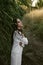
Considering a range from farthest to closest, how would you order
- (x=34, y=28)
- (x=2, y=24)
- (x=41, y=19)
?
(x=41, y=19) → (x=34, y=28) → (x=2, y=24)

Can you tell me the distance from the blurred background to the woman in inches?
13.6

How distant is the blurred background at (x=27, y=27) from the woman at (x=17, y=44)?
1.13 ft

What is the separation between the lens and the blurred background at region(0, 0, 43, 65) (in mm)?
6051

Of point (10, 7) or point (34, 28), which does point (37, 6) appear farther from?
point (10, 7)

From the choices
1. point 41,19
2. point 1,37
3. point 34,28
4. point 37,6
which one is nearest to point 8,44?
point 1,37

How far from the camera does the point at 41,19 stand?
11328mm

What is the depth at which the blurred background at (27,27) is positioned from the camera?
605 centimetres

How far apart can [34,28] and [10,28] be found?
433cm

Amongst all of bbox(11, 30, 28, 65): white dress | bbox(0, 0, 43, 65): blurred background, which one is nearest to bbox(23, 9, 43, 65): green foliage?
bbox(0, 0, 43, 65): blurred background

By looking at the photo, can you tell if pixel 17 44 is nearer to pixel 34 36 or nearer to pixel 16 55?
pixel 16 55

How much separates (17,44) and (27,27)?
518 cm

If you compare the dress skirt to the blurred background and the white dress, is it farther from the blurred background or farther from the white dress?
the blurred background

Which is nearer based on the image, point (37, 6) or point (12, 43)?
point (12, 43)

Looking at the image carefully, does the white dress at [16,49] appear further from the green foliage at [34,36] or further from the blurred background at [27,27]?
the green foliage at [34,36]
